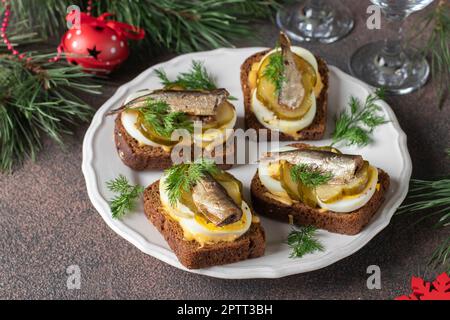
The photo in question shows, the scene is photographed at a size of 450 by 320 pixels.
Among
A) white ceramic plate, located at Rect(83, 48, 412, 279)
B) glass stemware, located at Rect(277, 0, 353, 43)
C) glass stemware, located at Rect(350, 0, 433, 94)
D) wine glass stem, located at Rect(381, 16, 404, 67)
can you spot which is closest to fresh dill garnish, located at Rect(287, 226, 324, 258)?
white ceramic plate, located at Rect(83, 48, 412, 279)

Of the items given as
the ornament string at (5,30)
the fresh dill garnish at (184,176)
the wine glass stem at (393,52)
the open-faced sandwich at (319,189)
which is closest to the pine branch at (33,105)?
the ornament string at (5,30)

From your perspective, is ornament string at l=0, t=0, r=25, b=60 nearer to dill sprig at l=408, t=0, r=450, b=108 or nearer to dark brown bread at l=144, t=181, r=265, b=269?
dark brown bread at l=144, t=181, r=265, b=269

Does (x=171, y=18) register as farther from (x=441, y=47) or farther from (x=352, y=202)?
(x=352, y=202)

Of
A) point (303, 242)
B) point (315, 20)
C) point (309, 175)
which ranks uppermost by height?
point (315, 20)

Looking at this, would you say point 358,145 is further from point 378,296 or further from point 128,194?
point 128,194

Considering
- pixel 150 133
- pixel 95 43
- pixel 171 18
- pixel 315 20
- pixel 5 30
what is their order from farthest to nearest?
1. pixel 315 20
2. pixel 171 18
3. pixel 5 30
4. pixel 95 43
5. pixel 150 133

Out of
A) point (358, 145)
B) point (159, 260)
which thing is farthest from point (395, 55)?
point (159, 260)

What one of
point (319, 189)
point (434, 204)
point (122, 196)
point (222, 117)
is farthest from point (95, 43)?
point (434, 204)
